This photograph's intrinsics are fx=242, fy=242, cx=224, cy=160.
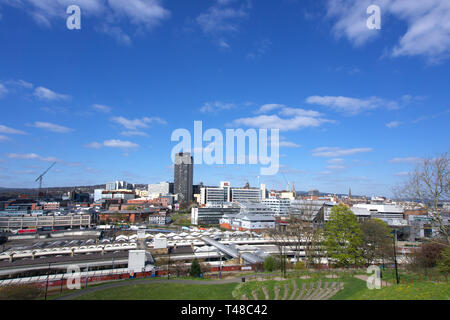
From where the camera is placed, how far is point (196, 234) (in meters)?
42.2

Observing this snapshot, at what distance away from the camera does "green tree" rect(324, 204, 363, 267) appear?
18797 millimetres

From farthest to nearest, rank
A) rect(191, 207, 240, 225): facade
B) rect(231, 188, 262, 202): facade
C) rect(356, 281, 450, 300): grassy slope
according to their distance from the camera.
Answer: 1. rect(231, 188, 262, 202): facade
2. rect(191, 207, 240, 225): facade
3. rect(356, 281, 450, 300): grassy slope

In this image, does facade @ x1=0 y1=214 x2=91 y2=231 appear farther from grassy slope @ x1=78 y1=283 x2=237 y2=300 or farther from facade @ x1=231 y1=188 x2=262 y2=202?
grassy slope @ x1=78 y1=283 x2=237 y2=300

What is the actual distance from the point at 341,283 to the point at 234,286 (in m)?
5.57

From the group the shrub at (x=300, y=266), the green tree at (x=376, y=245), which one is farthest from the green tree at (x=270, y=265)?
the green tree at (x=376, y=245)

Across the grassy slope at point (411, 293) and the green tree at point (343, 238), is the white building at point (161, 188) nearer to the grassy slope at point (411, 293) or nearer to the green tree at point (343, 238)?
the green tree at point (343, 238)

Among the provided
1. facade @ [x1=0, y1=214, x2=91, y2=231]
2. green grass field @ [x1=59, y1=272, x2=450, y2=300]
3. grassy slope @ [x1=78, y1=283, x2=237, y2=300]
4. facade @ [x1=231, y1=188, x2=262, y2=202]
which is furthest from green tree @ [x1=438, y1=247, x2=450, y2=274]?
facade @ [x1=231, y1=188, x2=262, y2=202]

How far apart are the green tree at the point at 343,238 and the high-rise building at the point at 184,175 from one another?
440 ft

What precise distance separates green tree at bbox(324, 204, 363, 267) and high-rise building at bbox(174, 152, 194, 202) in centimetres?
13416

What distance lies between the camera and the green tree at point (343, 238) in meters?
18.8

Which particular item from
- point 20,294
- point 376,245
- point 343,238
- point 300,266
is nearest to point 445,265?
→ point 343,238

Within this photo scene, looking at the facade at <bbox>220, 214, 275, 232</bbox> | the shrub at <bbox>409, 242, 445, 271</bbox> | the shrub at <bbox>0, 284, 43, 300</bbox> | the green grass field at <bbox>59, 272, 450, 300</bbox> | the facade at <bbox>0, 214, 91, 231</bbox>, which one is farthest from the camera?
the facade at <bbox>0, 214, 91, 231</bbox>

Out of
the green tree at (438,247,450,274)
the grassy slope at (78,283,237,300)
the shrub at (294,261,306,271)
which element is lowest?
the shrub at (294,261,306,271)

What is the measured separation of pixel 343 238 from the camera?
1912cm
